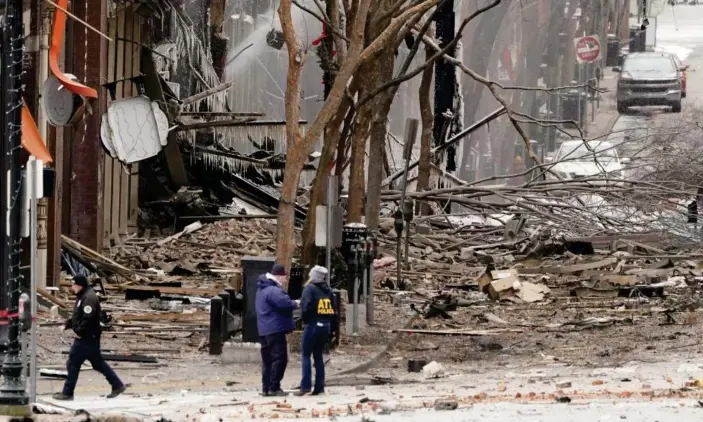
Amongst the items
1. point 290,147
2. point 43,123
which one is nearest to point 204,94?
point 43,123

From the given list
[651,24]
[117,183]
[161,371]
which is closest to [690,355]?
[161,371]

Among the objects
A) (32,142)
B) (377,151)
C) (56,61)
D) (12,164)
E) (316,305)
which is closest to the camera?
(12,164)

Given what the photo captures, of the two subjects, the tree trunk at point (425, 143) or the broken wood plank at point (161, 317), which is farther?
the tree trunk at point (425, 143)

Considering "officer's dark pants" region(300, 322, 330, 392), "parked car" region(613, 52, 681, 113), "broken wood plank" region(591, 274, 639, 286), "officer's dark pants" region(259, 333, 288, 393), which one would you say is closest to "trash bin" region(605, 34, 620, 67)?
"parked car" region(613, 52, 681, 113)

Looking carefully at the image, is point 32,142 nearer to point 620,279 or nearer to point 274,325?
point 274,325

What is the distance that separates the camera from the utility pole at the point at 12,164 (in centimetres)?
1363

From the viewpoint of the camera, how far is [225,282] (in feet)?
85.1

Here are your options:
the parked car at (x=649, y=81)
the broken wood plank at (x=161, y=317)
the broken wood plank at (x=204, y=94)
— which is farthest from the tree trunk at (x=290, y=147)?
the parked car at (x=649, y=81)

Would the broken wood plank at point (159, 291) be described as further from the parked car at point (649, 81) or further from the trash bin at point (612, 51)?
the trash bin at point (612, 51)

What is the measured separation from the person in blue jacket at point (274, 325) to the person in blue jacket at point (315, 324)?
15 centimetres

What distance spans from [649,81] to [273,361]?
44.3m

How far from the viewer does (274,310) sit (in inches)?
603

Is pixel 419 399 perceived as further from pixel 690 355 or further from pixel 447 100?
pixel 447 100

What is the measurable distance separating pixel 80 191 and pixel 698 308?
38.6 ft
